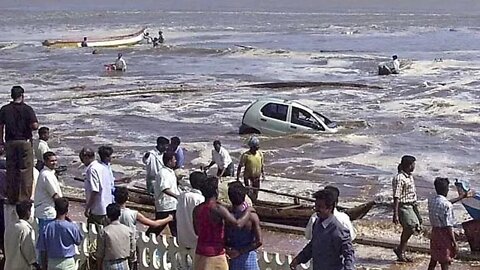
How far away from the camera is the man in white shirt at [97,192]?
10641 mm

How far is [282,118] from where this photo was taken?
86.8 feet

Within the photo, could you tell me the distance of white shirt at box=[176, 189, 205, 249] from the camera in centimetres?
983

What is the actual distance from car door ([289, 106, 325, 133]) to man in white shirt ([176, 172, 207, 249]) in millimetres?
16605

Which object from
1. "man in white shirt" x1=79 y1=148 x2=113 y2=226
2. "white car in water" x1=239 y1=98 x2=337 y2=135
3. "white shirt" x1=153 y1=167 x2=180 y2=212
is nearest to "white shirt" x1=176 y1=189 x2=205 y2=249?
"white shirt" x1=153 y1=167 x2=180 y2=212

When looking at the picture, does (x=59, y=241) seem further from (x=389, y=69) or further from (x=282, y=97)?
(x=389, y=69)

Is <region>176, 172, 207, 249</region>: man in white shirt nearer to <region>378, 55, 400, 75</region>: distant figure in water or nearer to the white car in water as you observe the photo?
the white car in water

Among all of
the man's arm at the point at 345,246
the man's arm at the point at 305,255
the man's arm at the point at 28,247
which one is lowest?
the man's arm at the point at 28,247

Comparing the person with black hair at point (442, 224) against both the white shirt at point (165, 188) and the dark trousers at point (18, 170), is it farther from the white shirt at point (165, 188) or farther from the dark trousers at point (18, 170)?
the dark trousers at point (18, 170)

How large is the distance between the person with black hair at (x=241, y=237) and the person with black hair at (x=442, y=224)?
2.96 metres

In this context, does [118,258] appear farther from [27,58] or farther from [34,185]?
[27,58]

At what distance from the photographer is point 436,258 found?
1104 centimetres

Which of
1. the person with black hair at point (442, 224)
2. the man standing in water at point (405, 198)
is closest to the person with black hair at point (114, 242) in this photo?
the person with black hair at point (442, 224)

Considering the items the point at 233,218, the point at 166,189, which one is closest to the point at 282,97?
the point at 166,189

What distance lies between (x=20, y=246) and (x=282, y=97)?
89.9ft
